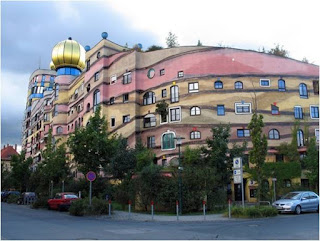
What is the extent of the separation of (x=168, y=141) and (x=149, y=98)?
21.0 feet

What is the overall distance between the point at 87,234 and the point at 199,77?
29.2 metres

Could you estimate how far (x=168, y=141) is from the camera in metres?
39.5

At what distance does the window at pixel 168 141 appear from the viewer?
1538 inches

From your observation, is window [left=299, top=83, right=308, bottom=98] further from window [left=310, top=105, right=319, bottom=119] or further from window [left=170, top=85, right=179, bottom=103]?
window [left=170, top=85, right=179, bottom=103]

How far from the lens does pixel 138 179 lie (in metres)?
24.0

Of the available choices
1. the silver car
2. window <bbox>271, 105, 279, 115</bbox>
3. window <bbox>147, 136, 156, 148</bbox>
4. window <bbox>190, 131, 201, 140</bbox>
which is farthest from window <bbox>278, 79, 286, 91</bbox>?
the silver car

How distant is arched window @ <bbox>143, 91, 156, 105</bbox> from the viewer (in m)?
42.7

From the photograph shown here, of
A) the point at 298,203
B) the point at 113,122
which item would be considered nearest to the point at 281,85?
the point at 113,122

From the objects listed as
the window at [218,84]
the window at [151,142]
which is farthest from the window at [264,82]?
the window at [151,142]

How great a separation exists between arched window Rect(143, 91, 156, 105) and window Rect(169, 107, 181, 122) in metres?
3.34

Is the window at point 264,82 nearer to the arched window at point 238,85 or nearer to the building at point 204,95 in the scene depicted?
the building at point 204,95

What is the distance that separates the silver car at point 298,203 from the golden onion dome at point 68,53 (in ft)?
141

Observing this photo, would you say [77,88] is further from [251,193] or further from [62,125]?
[251,193]

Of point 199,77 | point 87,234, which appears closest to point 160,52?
point 199,77
